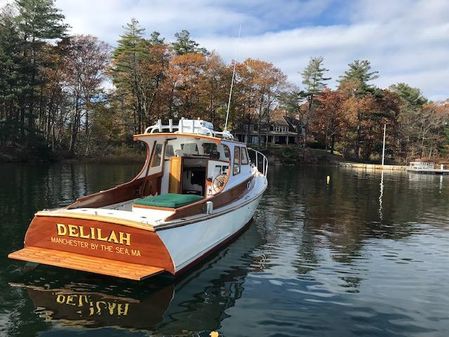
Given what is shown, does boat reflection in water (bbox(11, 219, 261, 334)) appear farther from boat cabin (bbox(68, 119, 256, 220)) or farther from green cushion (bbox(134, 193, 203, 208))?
boat cabin (bbox(68, 119, 256, 220))

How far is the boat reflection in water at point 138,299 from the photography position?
792 centimetres

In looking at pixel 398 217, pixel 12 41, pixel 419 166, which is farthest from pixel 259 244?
pixel 419 166

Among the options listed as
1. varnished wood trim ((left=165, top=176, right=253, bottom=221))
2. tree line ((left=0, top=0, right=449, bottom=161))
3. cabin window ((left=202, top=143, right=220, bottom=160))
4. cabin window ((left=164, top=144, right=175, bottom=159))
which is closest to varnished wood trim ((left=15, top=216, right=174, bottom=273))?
varnished wood trim ((left=165, top=176, right=253, bottom=221))

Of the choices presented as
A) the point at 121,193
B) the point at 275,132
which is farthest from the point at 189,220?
the point at 275,132

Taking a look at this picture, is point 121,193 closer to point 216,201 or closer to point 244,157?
point 216,201

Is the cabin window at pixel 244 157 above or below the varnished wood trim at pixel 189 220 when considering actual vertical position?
above

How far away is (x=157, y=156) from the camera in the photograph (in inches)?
584

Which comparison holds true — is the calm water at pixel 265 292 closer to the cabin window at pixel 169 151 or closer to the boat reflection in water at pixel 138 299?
the boat reflection in water at pixel 138 299

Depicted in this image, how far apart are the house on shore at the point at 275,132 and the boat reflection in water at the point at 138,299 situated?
73367mm

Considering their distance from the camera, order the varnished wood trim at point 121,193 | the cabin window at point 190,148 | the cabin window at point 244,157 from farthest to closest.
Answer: the cabin window at point 244,157 < the cabin window at point 190,148 < the varnished wood trim at point 121,193

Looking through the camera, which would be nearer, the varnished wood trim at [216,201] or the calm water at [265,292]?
the calm water at [265,292]

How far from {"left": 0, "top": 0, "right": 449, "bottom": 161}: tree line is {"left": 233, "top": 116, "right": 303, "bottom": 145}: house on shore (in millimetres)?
1748

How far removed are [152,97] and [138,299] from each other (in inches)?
2523

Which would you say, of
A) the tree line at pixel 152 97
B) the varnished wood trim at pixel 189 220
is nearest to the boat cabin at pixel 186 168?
the varnished wood trim at pixel 189 220
